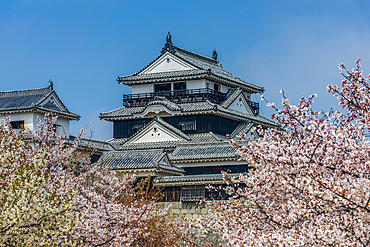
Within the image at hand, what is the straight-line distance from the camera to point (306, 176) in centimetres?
934

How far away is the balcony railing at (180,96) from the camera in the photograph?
39281mm

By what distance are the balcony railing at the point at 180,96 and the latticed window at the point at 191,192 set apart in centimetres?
1411

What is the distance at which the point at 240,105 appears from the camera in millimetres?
41438

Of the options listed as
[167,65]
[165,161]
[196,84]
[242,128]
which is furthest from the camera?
[167,65]

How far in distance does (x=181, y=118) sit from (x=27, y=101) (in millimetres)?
11188

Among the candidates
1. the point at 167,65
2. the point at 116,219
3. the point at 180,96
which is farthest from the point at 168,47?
the point at 116,219

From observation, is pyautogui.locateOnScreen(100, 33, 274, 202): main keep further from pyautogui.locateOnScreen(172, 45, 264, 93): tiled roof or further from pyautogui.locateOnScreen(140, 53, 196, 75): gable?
pyautogui.locateOnScreen(172, 45, 264, 93): tiled roof

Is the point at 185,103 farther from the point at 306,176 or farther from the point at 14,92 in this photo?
the point at 306,176

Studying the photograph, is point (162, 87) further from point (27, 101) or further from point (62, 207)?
point (62, 207)

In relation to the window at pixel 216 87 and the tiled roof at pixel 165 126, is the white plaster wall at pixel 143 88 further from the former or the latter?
the tiled roof at pixel 165 126

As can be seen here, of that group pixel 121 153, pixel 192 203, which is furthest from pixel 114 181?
pixel 121 153

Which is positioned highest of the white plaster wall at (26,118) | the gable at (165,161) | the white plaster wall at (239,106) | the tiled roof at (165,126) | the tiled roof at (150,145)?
the white plaster wall at (239,106)

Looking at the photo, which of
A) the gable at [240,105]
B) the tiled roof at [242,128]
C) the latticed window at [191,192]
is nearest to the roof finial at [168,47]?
the gable at [240,105]

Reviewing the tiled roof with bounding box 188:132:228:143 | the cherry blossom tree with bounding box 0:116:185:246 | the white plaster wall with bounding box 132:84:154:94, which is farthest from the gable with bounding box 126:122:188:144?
the cherry blossom tree with bounding box 0:116:185:246
